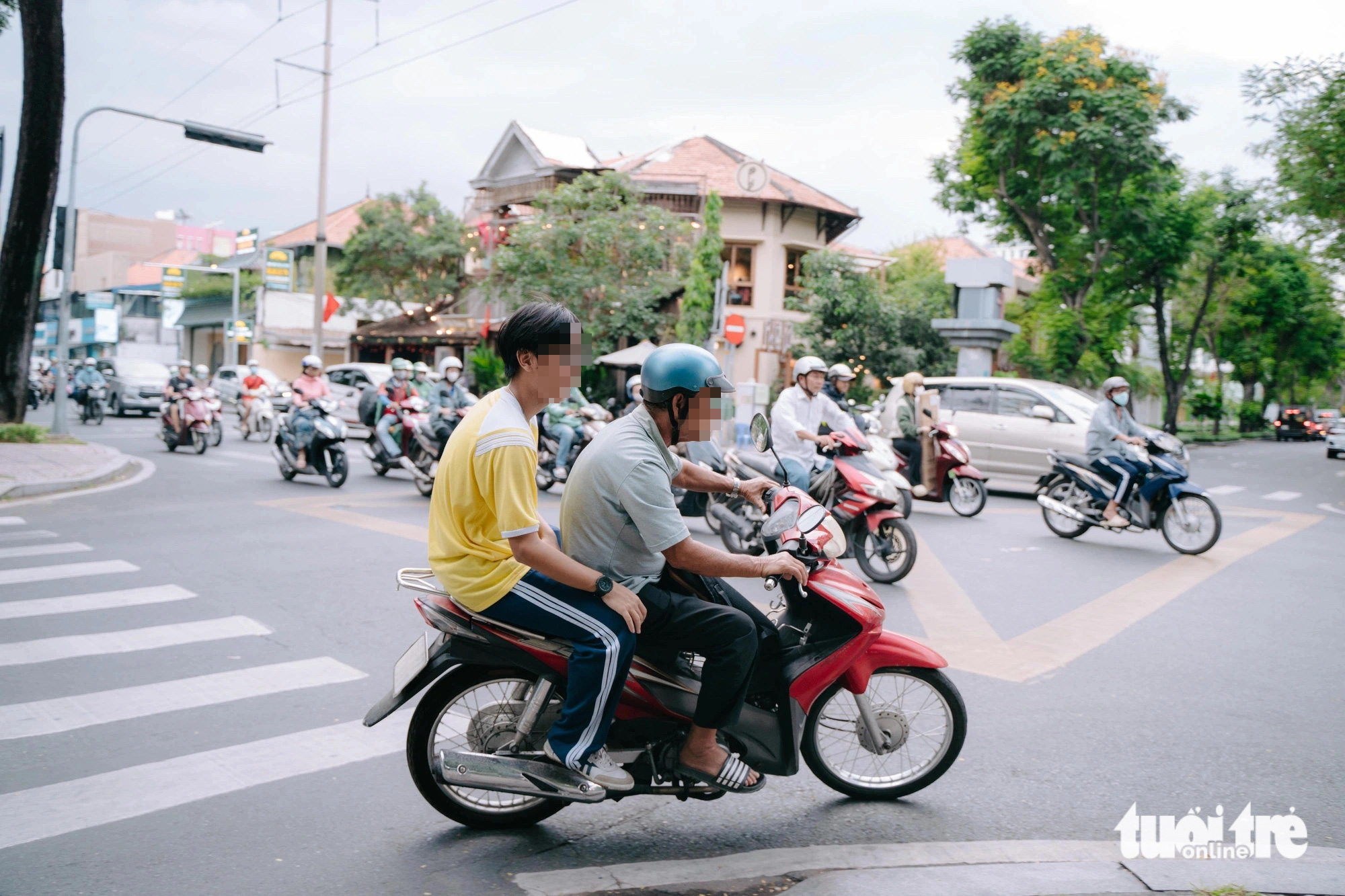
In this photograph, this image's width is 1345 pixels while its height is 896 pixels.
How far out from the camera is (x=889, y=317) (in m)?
28.3

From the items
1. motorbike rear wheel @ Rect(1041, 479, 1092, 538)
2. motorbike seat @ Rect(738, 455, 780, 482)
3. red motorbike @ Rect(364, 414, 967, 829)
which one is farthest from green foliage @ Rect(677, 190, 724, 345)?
red motorbike @ Rect(364, 414, 967, 829)

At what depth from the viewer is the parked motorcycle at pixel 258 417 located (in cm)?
2256

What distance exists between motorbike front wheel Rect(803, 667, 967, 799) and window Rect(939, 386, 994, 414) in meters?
11.8

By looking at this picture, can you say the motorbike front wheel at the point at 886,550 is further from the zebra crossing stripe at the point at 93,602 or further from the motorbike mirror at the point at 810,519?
the zebra crossing stripe at the point at 93,602

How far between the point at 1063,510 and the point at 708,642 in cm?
837

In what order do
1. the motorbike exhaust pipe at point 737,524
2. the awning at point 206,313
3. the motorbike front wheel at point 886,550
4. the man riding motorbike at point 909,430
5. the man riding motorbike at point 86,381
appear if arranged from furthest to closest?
the awning at point 206,313 < the man riding motorbike at point 86,381 < the man riding motorbike at point 909,430 < the motorbike exhaust pipe at point 737,524 < the motorbike front wheel at point 886,550

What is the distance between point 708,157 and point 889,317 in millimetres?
9847

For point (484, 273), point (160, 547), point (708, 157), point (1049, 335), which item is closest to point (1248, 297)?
point (1049, 335)

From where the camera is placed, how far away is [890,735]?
153 inches

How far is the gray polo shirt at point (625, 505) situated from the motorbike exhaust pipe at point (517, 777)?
0.66m

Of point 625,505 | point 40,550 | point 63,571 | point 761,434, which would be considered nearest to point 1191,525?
point 761,434

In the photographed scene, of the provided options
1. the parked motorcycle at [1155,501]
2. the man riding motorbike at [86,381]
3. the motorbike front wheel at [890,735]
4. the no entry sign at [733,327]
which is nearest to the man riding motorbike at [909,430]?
the parked motorcycle at [1155,501]

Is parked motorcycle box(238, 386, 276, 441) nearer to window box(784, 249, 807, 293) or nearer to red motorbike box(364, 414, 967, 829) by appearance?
window box(784, 249, 807, 293)

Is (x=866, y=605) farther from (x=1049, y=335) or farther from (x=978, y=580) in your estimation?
(x=1049, y=335)
